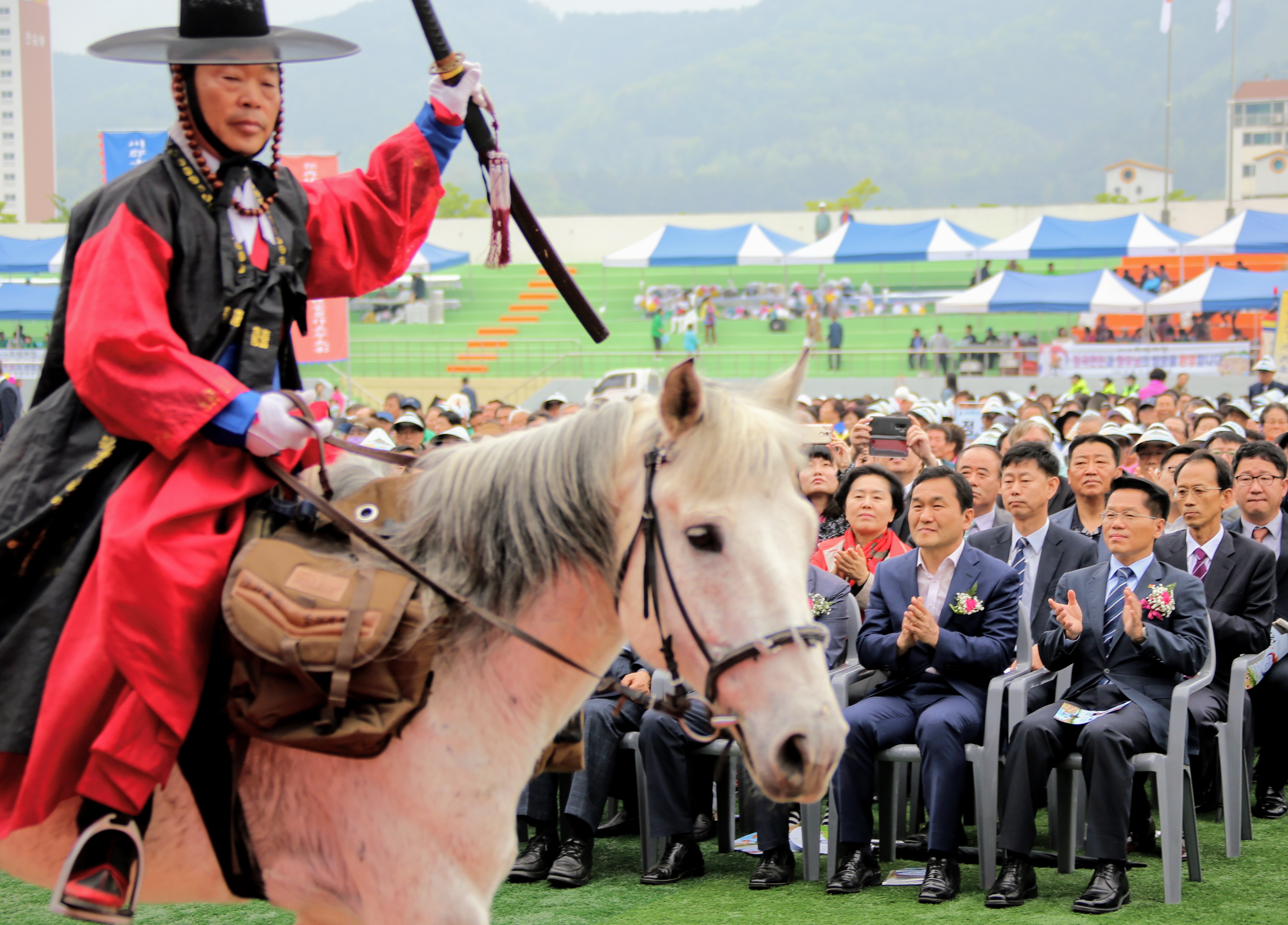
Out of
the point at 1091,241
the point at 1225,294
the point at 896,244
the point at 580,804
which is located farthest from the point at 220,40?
the point at 896,244

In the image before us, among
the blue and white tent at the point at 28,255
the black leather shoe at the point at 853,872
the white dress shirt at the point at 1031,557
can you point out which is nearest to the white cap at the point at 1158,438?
the white dress shirt at the point at 1031,557

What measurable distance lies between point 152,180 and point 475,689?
1123mm

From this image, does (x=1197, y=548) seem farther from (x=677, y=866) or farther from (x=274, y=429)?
(x=274, y=429)

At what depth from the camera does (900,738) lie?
4398 mm

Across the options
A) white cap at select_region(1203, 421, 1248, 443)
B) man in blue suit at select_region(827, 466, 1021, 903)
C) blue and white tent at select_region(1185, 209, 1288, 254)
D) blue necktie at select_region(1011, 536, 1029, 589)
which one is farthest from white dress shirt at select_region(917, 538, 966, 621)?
blue and white tent at select_region(1185, 209, 1288, 254)

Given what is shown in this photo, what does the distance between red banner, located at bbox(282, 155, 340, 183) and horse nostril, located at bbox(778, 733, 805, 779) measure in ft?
37.3

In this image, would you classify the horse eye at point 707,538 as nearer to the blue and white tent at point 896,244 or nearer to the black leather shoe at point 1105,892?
the black leather shoe at point 1105,892

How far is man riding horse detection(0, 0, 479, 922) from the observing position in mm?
1948

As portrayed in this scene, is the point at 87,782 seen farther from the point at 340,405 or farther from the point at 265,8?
the point at 340,405

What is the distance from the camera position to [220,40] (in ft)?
7.29

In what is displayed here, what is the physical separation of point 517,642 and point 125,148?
11.2 metres

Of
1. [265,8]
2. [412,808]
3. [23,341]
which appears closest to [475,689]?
[412,808]

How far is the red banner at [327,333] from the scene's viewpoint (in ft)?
45.5

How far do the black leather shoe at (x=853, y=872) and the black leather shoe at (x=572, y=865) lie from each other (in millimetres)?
942
